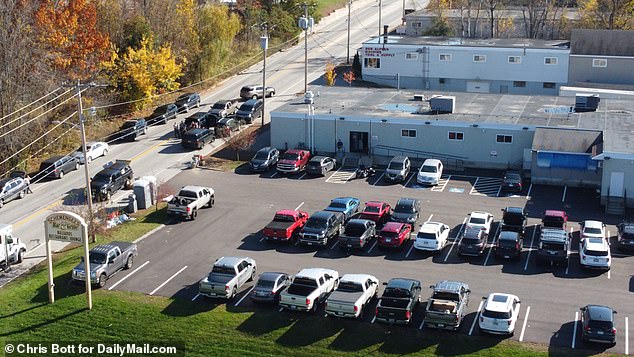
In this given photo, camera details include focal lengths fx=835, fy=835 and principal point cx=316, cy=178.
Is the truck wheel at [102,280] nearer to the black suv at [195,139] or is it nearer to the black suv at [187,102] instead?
the black suv at [195,139]

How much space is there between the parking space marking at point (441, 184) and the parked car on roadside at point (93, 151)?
25458 millimetres

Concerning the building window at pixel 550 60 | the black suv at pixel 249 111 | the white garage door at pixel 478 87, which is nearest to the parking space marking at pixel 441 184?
the black suv at pixel 249 111

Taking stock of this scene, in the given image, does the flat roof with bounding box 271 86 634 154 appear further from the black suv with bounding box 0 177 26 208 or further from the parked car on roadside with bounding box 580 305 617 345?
the parked car on roadside with bounding box 580 305 617 345


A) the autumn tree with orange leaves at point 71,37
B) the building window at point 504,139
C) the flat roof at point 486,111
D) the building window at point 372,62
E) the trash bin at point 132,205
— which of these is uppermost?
the autumn tree with orange leaves at point 71,37

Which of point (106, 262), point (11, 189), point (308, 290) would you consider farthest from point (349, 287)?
point (11, 189)

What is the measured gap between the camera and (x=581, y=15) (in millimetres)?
100500

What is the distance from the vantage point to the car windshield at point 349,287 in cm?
3720

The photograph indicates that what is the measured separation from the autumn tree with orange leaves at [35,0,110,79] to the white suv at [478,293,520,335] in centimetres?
4926

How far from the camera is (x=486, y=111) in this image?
62969mm

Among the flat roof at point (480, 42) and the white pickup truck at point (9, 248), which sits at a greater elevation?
the flat roof at point (480, 42)

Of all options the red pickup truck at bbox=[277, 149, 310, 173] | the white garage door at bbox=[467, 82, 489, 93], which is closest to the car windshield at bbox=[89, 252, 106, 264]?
the red pickup truck at bbox=[277, 149, 310, 173]

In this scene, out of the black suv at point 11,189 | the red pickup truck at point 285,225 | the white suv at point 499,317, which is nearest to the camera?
the white suv at point 499,317

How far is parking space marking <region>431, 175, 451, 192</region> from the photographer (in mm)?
55188

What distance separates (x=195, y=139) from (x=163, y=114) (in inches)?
379
